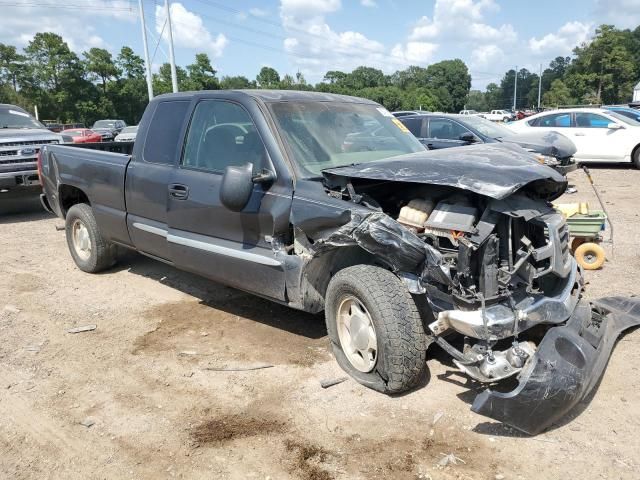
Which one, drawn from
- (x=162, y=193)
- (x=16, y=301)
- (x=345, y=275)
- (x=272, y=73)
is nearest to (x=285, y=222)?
(x=345, y=275)

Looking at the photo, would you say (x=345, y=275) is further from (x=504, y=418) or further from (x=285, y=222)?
(x=504, y=418)

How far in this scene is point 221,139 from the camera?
4488 millimetres

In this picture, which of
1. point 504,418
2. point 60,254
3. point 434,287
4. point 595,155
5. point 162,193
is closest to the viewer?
point 504,418

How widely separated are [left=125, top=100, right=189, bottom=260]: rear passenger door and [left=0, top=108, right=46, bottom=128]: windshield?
7.32 m

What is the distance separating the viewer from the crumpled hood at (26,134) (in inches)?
386

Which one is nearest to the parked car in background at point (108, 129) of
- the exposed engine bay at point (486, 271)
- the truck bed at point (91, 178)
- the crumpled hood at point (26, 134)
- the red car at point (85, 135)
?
the red car at point (85, 135)

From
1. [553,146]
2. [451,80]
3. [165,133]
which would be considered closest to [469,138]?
[553,146]

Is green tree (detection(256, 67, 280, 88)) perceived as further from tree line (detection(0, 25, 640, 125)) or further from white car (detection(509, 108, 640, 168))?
white car (detection(509, 108, 640, 168))

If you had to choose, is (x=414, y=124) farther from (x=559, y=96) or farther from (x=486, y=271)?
(x=559, y=96)

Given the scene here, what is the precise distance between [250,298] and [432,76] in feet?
412

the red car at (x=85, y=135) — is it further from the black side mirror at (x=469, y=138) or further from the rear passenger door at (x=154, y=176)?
the rear passenger door at (x=154, y=176)

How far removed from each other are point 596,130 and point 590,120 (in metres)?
0.34

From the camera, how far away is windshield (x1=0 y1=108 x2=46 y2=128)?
10867 mm

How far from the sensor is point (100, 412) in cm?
346
